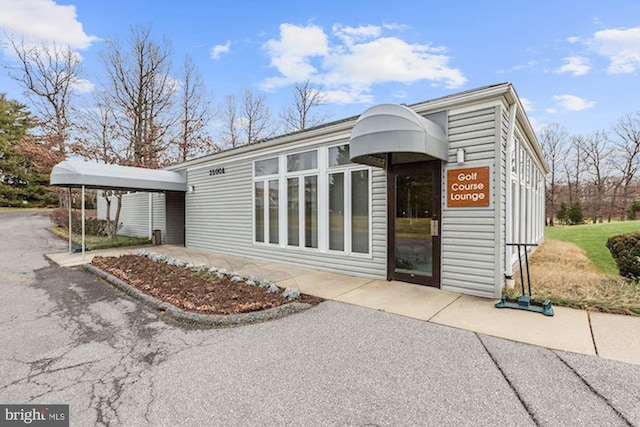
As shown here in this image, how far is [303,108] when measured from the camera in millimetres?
23641

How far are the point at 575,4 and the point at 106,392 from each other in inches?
449

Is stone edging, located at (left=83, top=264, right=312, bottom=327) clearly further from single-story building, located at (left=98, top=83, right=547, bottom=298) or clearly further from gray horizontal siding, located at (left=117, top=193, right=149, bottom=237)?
gray horizontal siding, located at (left=117, top=193, right=149, bottom=237)

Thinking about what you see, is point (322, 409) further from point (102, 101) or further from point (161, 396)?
point (102, 101)

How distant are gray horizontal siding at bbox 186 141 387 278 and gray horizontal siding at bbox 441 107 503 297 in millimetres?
1361

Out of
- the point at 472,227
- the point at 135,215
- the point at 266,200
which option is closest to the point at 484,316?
the point at 472,227

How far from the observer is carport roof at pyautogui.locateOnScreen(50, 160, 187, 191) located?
375 inches

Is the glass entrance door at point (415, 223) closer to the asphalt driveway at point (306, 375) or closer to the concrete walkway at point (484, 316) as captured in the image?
the concrete walkway at point (484, 316)

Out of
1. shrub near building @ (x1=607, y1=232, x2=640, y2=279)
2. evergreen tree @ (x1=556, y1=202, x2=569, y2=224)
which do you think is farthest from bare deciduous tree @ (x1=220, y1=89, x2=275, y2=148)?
evergreen tree @ (x1=556, y1=202, x2=569, y2=224)

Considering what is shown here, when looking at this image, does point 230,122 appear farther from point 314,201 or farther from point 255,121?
point 314,201

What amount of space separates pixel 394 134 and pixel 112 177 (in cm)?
1003

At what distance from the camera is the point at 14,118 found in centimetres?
3169

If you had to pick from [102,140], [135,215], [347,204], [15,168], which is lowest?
[135,215]

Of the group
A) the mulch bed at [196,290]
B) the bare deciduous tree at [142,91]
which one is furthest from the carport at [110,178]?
the bare deciduous tree at [142,91]

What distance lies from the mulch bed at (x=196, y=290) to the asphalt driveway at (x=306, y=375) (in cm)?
50
